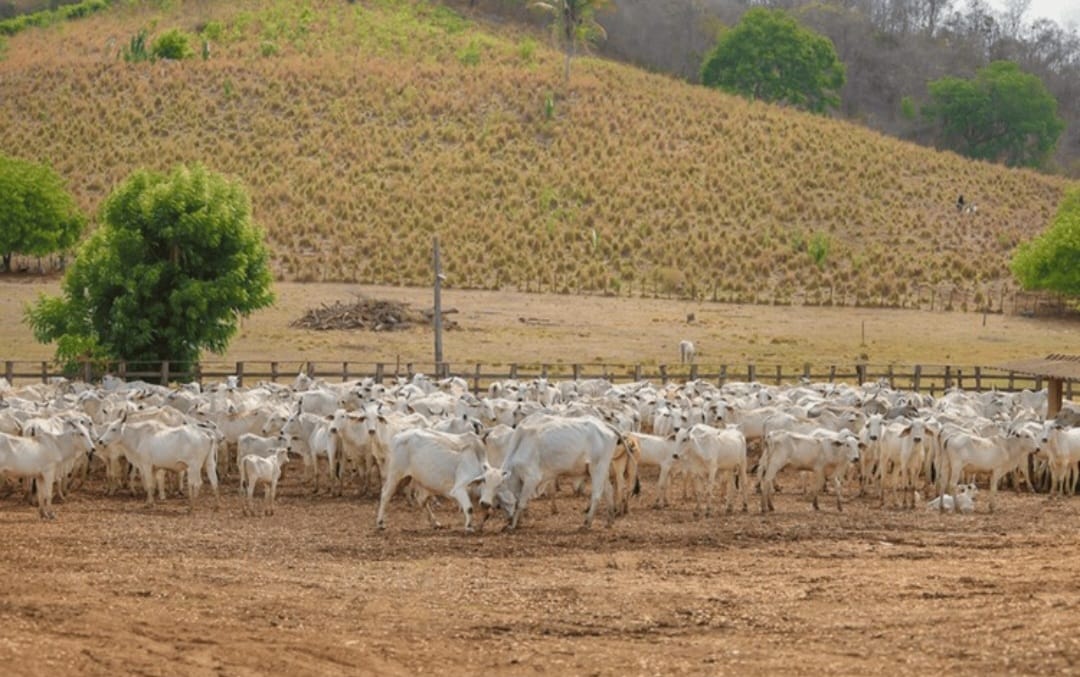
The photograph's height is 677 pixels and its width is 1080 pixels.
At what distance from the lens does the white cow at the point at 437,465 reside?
2236 cm

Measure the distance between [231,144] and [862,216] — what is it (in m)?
35.1

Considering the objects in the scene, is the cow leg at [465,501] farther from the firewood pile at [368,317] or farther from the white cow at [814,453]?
the firewood pile at [368,317]

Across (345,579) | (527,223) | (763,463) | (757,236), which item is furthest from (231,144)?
(345,579)

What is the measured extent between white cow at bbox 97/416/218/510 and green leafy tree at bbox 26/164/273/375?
18380mm

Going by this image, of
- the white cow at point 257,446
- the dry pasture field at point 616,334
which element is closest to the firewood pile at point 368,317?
the dry pasture field at point 616,334

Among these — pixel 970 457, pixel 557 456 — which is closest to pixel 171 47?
pixel 970 457

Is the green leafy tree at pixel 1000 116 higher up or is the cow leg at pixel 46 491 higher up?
the green leafy tree at pixel 1000 116

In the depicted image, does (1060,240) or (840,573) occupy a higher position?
(1060,240)

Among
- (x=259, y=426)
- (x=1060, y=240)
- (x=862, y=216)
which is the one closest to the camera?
(x=259, y=426)

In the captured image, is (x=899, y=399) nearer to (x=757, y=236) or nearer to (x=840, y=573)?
(x=840, y=573)

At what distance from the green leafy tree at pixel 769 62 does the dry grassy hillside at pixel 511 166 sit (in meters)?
11.5

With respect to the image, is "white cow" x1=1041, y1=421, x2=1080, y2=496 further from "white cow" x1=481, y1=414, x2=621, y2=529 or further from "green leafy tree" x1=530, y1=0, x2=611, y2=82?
"green leafy tree" x1=530, y1=0, x2=611, y2=82

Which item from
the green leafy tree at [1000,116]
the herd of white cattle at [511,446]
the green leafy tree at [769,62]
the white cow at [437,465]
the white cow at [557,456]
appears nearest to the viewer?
the white cow at [437,465]

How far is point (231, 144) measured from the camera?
91.6 meters
